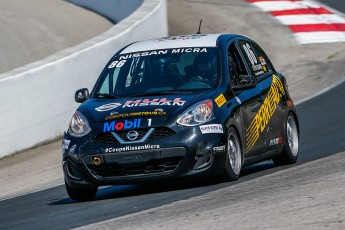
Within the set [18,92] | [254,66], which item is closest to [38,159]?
[18,92]

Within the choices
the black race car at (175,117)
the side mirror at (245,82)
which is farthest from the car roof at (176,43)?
the side mirror at (245,82)

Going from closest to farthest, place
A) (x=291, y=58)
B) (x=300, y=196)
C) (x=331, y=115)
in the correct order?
(x=300, y=196)
(x=331, y=115)
(x=291, y=58)

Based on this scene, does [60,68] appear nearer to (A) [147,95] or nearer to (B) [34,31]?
(A) [147,95]

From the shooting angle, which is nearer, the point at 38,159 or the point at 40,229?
the point at 40,229

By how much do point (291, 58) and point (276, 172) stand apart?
387 inches

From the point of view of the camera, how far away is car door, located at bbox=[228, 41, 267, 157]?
34.9 ft

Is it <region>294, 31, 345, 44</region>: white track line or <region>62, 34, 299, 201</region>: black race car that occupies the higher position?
<region>62, 34, 299, 201</region>: black race car

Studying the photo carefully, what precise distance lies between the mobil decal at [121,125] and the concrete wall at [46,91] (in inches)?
193

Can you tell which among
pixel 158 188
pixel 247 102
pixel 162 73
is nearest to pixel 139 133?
pixel 158 188

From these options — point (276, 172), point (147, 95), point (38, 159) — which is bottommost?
point (38, 159)

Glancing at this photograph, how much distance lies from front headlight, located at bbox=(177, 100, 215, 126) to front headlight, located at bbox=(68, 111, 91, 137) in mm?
877

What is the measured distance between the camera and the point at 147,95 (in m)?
10.5

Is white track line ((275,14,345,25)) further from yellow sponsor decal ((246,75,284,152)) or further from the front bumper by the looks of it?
the front bumper

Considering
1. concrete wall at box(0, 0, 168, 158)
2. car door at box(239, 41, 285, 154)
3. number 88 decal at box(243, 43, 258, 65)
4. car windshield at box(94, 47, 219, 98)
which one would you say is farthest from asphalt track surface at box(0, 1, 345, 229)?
concrete wall at box(0, 0, 168, 158)
